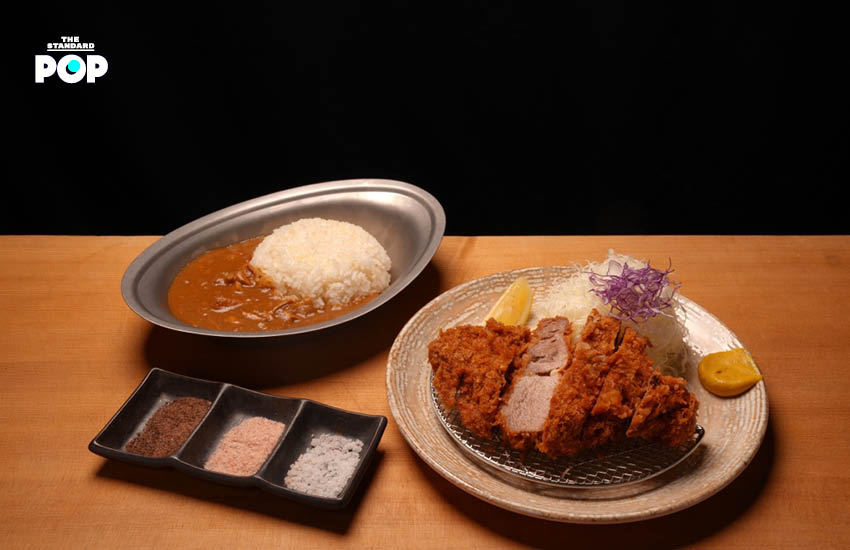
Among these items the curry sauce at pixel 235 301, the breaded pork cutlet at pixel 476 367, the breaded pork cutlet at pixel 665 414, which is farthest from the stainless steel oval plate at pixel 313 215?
the breaded pork cutlet at pixel 665 414

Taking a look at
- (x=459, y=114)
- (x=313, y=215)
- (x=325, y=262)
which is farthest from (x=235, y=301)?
(x=459, y=114)

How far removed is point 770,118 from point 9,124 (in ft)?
17.2

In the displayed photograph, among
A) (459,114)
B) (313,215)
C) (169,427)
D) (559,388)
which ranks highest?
(459,114)

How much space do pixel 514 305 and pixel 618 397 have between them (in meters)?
0.76

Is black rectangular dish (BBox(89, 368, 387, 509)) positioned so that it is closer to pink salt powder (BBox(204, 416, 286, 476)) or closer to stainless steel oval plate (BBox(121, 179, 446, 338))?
pink salt powder (BBox(204, 416, 286, 476))

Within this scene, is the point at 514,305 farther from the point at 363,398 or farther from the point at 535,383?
the point at 363,398

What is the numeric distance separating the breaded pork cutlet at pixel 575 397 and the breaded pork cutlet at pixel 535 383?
51mm

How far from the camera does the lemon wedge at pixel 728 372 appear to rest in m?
2.33

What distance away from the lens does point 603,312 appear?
2752 millimetres

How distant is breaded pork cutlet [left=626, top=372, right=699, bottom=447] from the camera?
79.6 inches

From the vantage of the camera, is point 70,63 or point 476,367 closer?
point 476,367

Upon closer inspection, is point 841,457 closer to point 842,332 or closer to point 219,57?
point 842,332

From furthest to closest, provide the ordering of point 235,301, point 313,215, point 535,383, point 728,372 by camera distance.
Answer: point 313,215, point 235,301, point 728,372, point 535,383

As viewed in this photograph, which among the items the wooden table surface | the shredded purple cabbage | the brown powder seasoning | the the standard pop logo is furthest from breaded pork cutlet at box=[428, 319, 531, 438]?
the the standard pop logo
